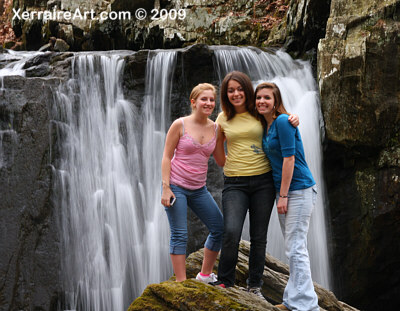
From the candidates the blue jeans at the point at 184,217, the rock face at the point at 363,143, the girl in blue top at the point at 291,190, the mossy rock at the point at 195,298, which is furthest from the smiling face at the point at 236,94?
the rock face at the point at 363,143

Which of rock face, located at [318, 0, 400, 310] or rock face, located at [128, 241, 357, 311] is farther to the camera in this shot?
rock face, located at [318, 0, 400, 310]

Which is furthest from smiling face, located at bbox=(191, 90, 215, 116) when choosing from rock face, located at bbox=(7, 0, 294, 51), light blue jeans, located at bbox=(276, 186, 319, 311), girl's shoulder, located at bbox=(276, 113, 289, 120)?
rock face, located at bbox=(7, 0, 294, 51)

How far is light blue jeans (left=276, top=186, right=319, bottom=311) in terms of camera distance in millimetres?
3504

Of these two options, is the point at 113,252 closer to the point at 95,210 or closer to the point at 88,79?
the point at 95,210

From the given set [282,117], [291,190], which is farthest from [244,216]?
[282,117]

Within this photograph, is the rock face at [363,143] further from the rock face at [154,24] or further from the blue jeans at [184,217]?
the rock face at [154,24]

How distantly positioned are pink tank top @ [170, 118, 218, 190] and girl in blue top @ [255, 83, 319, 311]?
0.54 m

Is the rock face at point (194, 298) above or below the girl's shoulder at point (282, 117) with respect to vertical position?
below

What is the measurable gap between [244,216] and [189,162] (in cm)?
64

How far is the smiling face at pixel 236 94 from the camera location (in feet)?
12.1

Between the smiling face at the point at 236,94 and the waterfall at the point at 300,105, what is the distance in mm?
3969

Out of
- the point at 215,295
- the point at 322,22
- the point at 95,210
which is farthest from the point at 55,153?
the point at 322,22

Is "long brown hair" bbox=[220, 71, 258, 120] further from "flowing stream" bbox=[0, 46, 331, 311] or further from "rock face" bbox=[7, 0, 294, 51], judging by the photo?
"rock face" bbox=[7, 0, 294, 51]

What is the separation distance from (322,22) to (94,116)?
471 cm
